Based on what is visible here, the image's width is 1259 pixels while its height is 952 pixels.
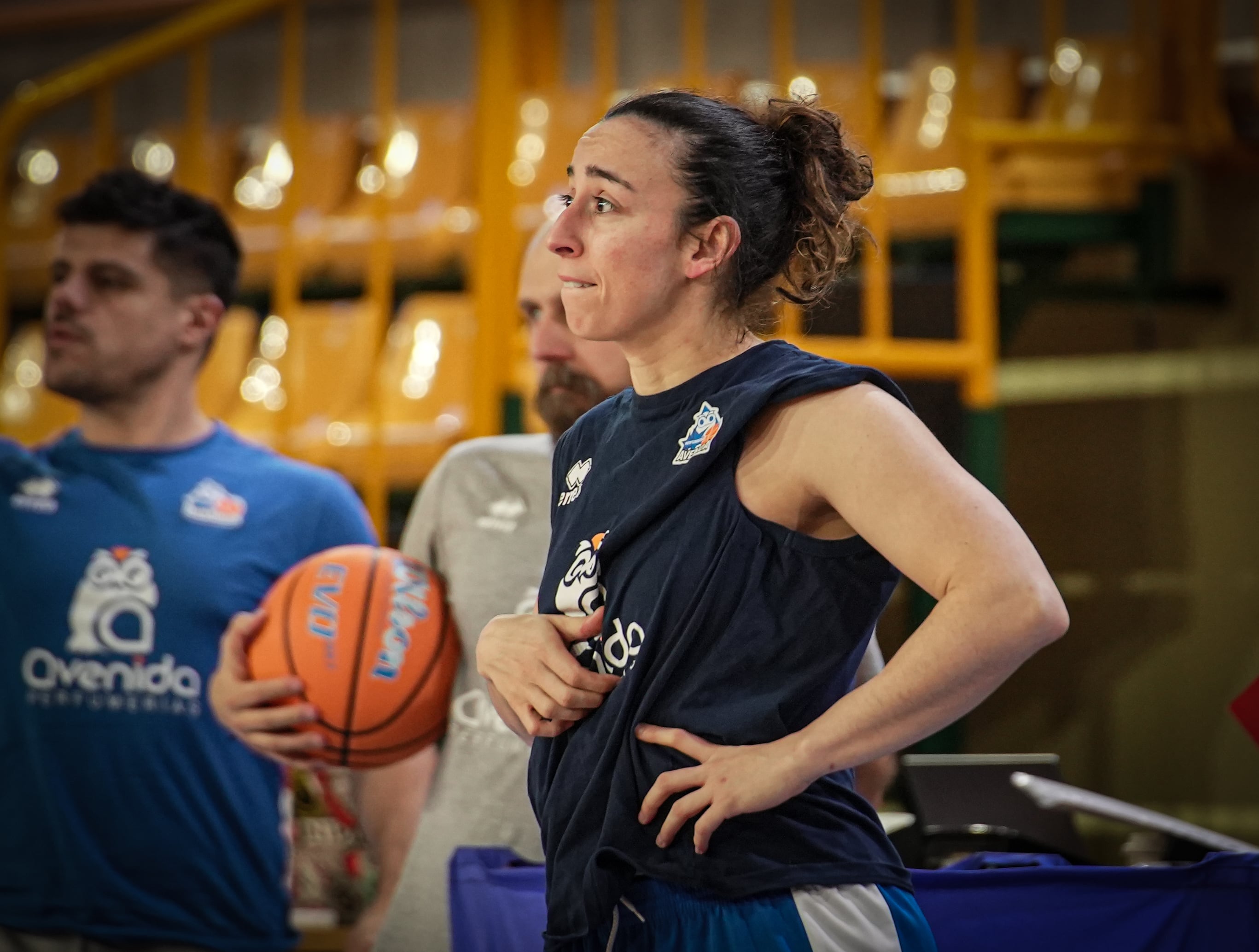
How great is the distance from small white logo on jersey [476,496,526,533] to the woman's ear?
87 cm

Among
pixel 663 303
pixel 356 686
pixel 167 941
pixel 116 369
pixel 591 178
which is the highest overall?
pixel 591 178

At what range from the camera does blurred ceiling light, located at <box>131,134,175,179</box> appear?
7090 mm

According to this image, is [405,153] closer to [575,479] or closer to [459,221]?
[459,221]

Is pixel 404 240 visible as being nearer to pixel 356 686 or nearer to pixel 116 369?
pixel 116 369

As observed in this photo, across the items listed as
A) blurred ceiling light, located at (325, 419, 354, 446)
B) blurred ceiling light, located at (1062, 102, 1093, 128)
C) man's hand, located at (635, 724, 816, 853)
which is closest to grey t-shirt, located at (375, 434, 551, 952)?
man's hand, located at (635, 724, 816, 853)

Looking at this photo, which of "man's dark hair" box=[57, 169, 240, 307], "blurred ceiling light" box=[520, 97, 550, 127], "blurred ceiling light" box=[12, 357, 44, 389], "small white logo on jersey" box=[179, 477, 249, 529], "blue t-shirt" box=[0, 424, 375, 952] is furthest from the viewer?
"blurred ceiling light" box=[12, 357, 44, 389]

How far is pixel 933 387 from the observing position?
4195 millimetres

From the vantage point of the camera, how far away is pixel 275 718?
2.07 meters

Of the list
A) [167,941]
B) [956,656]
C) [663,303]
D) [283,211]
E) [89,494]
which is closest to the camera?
[956,656]

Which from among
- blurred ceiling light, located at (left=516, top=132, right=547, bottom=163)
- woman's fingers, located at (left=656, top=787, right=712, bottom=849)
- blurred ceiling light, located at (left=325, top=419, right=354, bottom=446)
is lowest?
blurred ceiling light, located at (left=325, top=419, right=354, bottom=446)

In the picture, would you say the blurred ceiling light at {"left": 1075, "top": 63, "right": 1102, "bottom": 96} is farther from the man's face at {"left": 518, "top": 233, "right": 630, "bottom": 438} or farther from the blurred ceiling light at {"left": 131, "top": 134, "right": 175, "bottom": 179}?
the blurred ceiling light at {"left": 131, "top": 134, "right": 175, "bottom": 179}

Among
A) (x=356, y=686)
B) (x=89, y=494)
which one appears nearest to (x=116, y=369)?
(x=89, y=494)

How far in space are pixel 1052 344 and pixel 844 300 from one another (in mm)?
1400

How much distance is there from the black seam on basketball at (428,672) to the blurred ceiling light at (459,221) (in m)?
3.72
